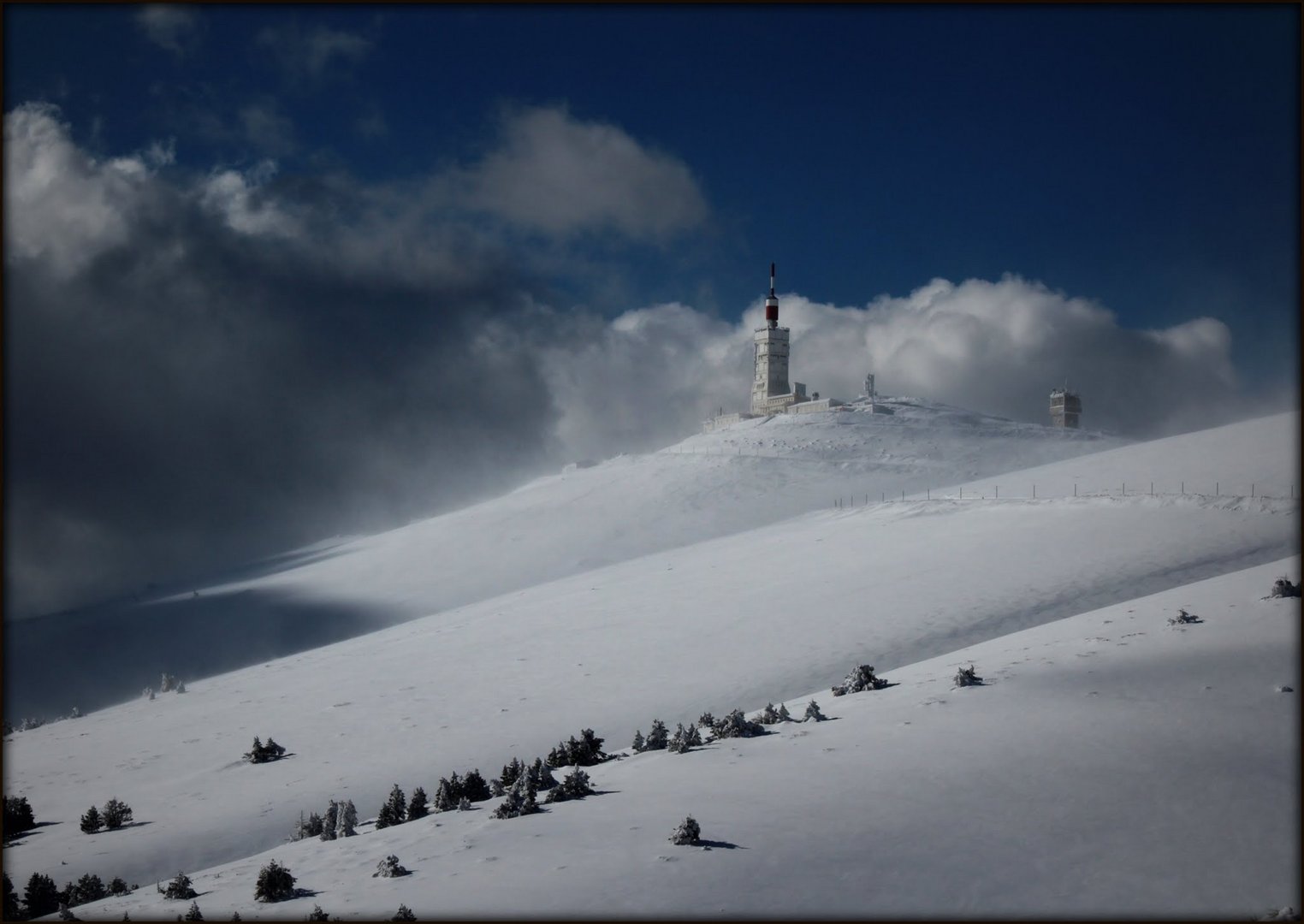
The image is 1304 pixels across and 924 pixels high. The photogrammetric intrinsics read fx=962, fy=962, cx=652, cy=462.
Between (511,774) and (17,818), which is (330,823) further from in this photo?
(17,818)

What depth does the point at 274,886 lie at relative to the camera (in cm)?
1431

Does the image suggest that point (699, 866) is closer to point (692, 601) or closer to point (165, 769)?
point (165, 769)

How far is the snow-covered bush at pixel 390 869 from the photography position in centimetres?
1460

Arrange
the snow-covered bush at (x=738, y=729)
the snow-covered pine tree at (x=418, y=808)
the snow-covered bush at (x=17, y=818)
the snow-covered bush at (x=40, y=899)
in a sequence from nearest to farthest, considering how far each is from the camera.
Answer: the snow-covered bush at (x=40, y=899)
the snow-covered pine tree at (x=418, y=808)
the snow-covered bush at (x=738, y=729)
the snow-covered bush at (x=17, y=818)

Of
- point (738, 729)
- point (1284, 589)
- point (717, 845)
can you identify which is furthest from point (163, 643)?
point (1284, 589)

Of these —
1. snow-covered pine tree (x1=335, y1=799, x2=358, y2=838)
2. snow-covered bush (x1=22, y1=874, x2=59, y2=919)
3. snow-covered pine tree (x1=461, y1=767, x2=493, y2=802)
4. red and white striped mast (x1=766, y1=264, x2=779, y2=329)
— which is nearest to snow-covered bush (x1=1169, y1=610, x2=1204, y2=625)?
snow-covered pine tree (x1=461, y1=767, x2=493, y2=802)

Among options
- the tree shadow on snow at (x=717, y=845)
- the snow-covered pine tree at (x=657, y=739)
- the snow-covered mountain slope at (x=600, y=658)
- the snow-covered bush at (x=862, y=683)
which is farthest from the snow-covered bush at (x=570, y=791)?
the snow-covered bush at (x=862, y=683)

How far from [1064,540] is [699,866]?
101 feet

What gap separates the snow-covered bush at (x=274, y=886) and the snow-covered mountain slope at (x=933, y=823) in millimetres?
305

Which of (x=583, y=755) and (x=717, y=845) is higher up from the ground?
(x=717, y=845)

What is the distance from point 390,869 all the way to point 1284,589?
22.3 metres

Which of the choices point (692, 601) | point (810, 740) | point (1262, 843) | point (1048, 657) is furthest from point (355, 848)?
point (692, 601)

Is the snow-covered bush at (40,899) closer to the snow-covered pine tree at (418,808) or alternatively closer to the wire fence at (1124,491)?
the snow-covered pine tree at (418,808)

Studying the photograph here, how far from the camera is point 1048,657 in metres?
23.0
